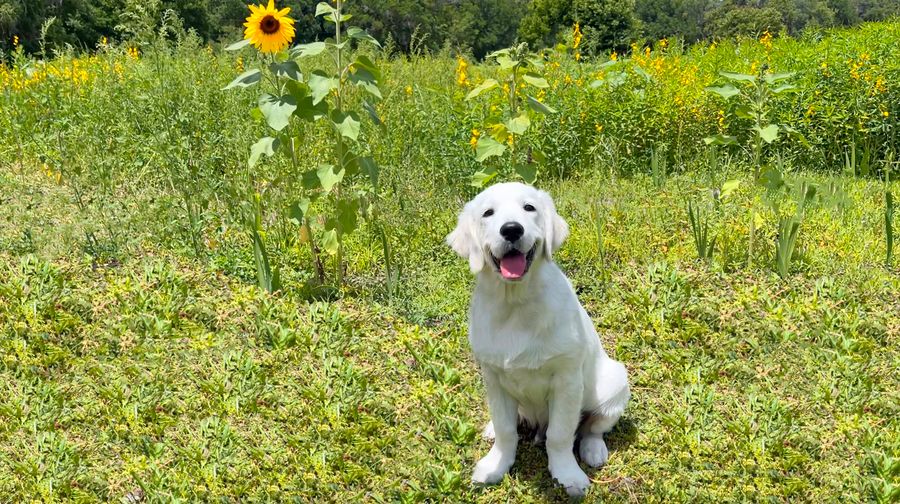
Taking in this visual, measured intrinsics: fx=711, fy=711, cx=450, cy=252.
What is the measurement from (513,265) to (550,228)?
23 cm

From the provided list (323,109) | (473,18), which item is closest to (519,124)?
(323,109)

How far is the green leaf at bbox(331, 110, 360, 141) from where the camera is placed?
368 cm

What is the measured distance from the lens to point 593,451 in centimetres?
297

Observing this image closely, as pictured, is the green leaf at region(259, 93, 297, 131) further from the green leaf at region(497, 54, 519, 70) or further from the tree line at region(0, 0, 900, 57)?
the tree line at region(0, 0, 900, 57)

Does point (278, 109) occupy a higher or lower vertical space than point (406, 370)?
higher

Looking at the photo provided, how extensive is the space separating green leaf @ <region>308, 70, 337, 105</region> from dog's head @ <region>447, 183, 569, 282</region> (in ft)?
4.38

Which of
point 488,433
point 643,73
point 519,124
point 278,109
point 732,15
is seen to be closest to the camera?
point 488,433

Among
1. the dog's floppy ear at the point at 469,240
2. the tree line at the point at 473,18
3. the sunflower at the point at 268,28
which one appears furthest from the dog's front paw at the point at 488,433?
the tree line at the point at 473,18

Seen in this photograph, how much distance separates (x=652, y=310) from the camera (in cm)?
405

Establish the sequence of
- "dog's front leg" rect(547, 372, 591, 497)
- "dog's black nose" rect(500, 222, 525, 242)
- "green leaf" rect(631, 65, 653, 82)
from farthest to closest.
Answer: "green leaf" rect(631, 65, 653, 82), "dog's front leg" rect(547, 372, 591, 497), "dog's black nose" rect(500, 222, 525, 242)

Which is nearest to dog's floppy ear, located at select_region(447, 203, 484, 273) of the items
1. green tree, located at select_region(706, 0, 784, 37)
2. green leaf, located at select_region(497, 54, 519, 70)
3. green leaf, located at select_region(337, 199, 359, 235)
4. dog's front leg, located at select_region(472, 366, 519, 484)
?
dog's front leg, located at select_region(472, 366, 519, 484)

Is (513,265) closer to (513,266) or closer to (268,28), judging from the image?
(513,266)

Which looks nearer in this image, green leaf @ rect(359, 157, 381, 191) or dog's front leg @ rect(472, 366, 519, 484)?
dog's front leg @ rect(472, 366, 519, 484)

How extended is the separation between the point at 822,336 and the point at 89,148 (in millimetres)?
5469
